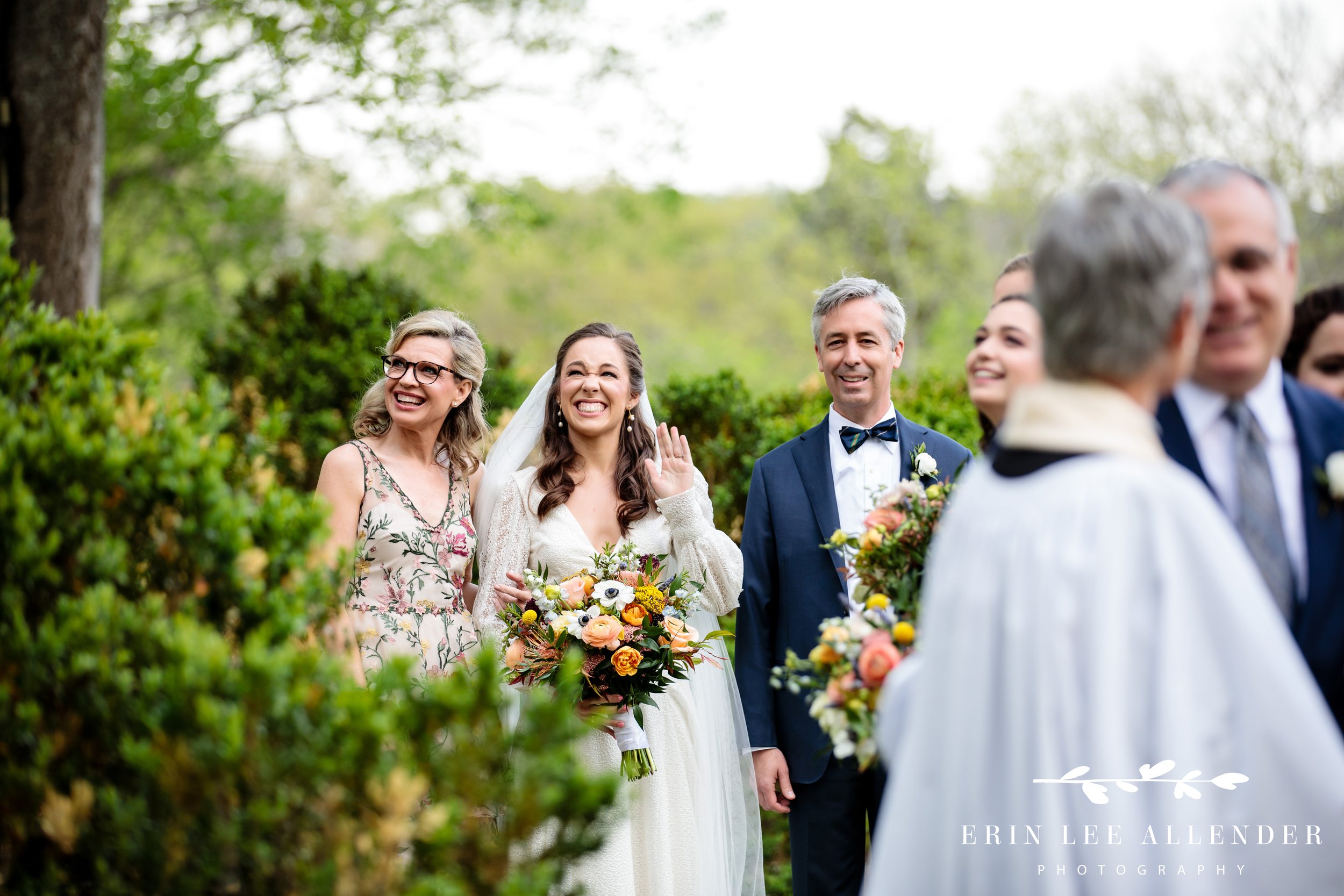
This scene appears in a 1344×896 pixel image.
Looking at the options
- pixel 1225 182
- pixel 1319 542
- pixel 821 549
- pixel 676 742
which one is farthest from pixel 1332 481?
pixel 676 742

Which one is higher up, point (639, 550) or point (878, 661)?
point (639, 550)

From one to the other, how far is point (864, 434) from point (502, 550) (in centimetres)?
164

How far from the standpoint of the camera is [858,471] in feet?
13.6

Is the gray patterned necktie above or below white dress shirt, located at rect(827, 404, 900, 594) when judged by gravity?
below

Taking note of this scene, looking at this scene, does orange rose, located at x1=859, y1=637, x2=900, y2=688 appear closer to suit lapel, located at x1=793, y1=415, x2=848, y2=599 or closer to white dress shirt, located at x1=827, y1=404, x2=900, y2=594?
suit lapel, located at x1=793, y1=415, x2=848, y2=599

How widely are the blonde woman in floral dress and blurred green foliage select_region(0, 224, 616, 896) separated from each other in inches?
56.5

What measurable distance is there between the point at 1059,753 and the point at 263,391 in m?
8.24

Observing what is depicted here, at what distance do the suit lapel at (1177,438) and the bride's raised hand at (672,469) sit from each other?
222 centimetres

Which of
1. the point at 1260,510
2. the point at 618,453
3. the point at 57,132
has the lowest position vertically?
the point at 1260,510

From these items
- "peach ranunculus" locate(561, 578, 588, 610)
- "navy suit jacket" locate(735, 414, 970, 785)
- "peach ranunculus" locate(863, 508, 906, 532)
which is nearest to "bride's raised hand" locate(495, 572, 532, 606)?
"peach ranunculus" locate(561, 578, 588, 610)

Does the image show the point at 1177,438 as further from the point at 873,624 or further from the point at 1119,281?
the point at 873,624

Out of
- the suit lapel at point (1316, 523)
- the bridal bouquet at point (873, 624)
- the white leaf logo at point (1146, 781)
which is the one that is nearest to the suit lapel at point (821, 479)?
the bridal bouquet at point (873, 624)

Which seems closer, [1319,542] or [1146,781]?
[1146,781]

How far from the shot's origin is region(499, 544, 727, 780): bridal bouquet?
149 inches
